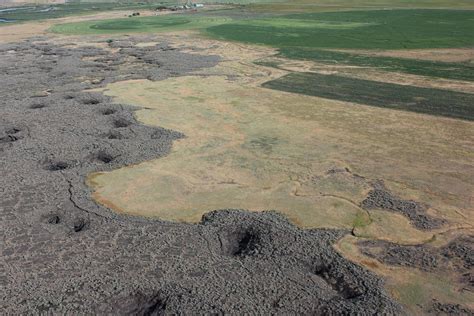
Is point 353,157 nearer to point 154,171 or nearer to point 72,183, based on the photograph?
point 154,171

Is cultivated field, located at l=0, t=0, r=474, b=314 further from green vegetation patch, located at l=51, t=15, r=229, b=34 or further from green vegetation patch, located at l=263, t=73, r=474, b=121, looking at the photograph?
green vegetation patch, located at l=51, t=15, r=229, b=34

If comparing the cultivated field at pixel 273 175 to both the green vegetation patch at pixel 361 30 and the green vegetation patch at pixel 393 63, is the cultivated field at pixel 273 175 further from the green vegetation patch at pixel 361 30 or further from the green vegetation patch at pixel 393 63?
the green vegetation patch at pixel 361 30

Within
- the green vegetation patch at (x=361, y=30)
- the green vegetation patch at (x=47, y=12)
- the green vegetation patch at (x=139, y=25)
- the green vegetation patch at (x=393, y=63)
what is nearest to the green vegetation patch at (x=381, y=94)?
the green vegetation patch at (x=393, y=63)

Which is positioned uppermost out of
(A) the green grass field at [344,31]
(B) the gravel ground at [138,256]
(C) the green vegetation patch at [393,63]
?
(A) the green grass field at [344,31]

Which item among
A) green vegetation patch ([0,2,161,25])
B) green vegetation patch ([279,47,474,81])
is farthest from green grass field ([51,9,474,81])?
green vegetation patch ([0,2,161,25])

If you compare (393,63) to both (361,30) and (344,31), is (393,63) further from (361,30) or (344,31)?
(361,30)

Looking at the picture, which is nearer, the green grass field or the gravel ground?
the gravel ground
